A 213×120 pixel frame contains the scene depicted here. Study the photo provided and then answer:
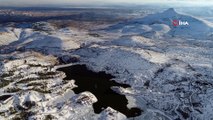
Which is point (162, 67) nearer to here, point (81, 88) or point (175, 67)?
point (175, 67)

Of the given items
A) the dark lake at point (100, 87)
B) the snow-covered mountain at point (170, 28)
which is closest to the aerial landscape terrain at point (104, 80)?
the dark lake at point (100, 87)

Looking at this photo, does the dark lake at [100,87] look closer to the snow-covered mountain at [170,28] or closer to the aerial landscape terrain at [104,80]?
the aerial landscape terrain at [104,80]

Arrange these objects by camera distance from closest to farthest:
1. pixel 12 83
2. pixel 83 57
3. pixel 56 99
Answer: pixel 56 99 → pixel 12 83 → pixel 83 57

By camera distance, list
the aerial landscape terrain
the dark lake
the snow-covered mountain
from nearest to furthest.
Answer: the aerial landscape terrain < the dark lake < the snow-covered mountain

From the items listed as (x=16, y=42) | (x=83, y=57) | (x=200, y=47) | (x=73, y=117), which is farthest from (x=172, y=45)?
(x=73, y=117)

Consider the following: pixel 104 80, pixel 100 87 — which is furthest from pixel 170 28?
pixel 100 87

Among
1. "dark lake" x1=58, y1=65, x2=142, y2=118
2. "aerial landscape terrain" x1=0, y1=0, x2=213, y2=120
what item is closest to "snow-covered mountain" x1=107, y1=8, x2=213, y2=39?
"aerial landscape terrain" x1=0, y1=0, x2=213, y2=120

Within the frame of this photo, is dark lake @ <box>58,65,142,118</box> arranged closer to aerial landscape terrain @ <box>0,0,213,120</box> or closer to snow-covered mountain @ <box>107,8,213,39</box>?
aerial landscape terrain @ <box>0,0,213,120</box>

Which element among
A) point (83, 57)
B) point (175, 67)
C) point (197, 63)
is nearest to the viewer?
point (175, 67)

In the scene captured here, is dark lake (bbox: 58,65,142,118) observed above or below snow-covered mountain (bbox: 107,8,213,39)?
above
